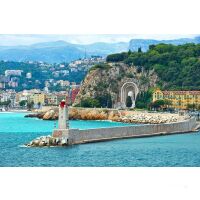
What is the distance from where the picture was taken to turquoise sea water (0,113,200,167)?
11.9 metres

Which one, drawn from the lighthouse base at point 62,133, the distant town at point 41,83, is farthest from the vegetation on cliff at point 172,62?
the lighthouse base at point 62,133

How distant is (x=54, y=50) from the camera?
15.4 meters

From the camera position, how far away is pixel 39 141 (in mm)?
13867

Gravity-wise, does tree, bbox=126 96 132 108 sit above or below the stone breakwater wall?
above

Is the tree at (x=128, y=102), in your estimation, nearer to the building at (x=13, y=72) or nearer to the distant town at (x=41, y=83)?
the distant town at (x=41, y=83)

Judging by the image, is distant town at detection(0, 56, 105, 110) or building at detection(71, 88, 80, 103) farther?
building at detection(71, 88, 80, 103)

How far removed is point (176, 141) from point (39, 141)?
9.50 ft

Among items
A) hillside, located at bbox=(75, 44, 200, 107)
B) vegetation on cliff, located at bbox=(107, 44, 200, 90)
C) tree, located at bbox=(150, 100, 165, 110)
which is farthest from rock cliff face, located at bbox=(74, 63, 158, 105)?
tree, located at bbox=(150, 100, 165, 110)

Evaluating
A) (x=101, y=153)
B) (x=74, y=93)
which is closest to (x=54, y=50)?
(x=101, y=153)

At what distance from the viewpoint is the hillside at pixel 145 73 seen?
20406mm

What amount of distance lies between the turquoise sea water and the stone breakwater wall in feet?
0.51

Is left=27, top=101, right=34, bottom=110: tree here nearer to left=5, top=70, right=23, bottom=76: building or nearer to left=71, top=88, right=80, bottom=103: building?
left=71, top=88, right=80, bottom=103: building
